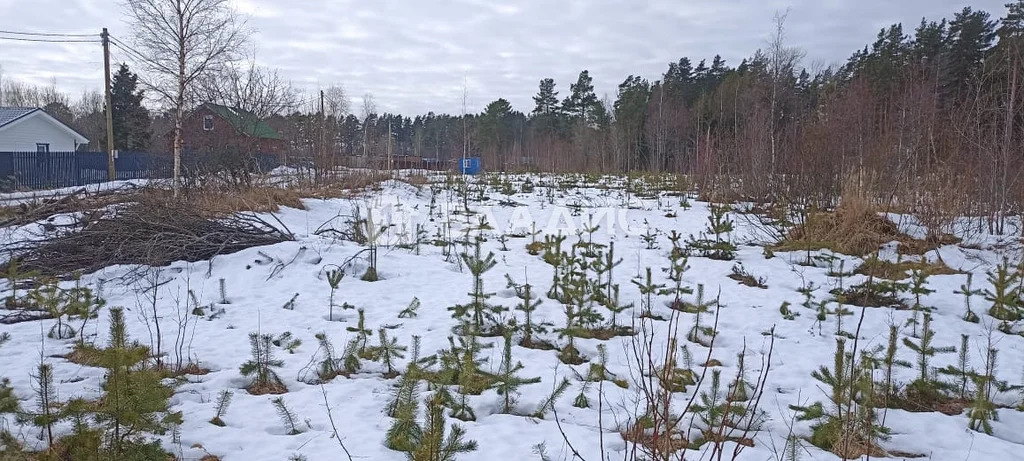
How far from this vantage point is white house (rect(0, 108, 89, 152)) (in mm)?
25869

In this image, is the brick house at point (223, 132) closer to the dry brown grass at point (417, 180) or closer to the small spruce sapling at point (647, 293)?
the dry brown grass at point (417, 180)

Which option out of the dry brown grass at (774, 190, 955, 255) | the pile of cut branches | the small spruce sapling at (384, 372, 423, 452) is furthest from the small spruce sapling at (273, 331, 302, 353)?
the dry brown grass at (774, 190, 955, 255)

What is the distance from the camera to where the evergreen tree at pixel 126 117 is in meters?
32.7

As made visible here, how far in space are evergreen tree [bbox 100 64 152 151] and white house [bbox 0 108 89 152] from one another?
2.84m

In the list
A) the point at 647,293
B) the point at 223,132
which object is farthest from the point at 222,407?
the point at 223,132

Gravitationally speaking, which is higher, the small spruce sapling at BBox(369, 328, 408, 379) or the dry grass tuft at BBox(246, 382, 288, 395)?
the small spruce sapling at BBox(369, 328, 408, 379)

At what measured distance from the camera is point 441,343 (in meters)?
4.66

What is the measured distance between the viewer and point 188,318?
17.1ft

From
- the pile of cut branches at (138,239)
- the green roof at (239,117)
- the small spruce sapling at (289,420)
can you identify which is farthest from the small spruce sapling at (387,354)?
the green roof at (239,117)

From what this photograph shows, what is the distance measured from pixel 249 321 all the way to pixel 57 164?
66.0 feet

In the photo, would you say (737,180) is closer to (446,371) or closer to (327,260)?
(327,260)

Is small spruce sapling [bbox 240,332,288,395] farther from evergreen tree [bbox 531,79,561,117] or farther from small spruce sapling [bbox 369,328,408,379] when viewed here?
evergreen tree [bbox 531,79,561,117]

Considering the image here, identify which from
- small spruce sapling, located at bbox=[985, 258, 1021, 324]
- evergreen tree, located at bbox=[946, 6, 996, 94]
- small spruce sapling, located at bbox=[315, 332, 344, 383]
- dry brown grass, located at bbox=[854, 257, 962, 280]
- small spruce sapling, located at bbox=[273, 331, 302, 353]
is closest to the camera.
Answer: small spruce sapling, located at bbox=[315, 332, 344, 383]

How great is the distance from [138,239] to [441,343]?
15.7 ft
